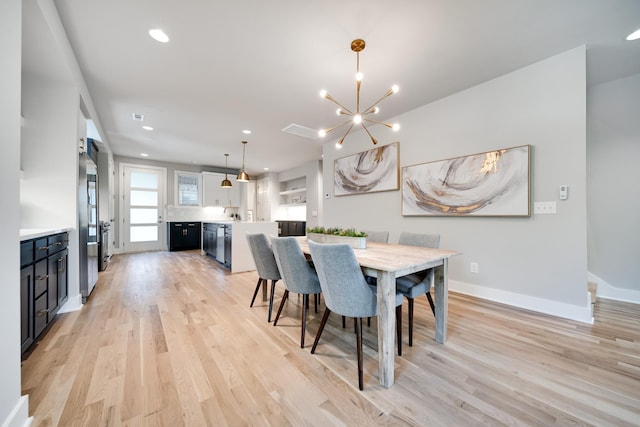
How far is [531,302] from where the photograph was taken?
2.57 meters

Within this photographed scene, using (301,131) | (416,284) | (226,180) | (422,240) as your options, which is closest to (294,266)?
(416,284)

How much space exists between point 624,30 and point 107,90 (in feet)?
17.9

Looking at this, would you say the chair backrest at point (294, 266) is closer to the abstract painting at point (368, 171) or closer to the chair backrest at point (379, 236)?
the chair backrest at point (379, 236)

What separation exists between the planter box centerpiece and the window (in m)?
6.28

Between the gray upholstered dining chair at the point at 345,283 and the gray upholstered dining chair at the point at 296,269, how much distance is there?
0.36 meters

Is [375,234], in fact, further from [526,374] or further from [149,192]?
[149,192]

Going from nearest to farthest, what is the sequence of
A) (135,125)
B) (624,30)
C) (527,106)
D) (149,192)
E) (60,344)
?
1. (60,344)
2. (624,30)
3. (527,106)
4. (135,125)
5. (149,192)

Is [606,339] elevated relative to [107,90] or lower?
lower

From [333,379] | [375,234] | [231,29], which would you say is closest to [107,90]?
[231,29]

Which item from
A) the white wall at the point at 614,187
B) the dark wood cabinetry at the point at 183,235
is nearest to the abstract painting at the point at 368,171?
the white wall at the point at 614,187

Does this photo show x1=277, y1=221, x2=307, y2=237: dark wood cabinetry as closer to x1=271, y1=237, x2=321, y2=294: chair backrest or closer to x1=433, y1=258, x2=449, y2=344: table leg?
x1=271, y1=237, x2=321, y2=294: chair backrest

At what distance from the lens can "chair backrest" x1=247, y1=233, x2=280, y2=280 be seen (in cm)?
236

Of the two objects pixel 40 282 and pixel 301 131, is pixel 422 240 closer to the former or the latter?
pixel 301 131

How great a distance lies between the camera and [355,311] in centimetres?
156
